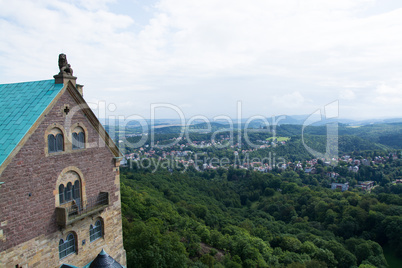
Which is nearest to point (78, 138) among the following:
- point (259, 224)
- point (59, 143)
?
point (59, 143)

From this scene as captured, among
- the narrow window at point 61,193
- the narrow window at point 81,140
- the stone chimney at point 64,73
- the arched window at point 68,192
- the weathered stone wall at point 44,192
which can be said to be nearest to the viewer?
the weathered stone wall at point 44,192

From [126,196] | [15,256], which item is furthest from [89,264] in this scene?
[126,196]

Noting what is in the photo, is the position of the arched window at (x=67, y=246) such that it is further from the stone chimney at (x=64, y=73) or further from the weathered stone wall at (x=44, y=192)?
the stone chimney at (x=64, y=73)

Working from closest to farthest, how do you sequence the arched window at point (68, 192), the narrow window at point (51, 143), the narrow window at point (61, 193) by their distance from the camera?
the narrow window at point (51, 143)
the narrow window at point (61, 193)
the arched window at point (68, 192)

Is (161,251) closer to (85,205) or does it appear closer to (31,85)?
(85,205)

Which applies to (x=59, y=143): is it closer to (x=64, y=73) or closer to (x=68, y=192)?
(x=68, y=192)

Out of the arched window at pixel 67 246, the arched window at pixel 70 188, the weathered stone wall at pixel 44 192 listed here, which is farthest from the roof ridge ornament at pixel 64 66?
the arched window at pixel 67 246

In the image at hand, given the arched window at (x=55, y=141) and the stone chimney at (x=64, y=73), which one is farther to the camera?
the stone chimney at (x=64, y=73)

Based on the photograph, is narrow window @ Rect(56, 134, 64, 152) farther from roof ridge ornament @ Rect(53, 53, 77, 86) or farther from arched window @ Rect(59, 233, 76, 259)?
arched window @ Rect(59, 233, 76, 259)
